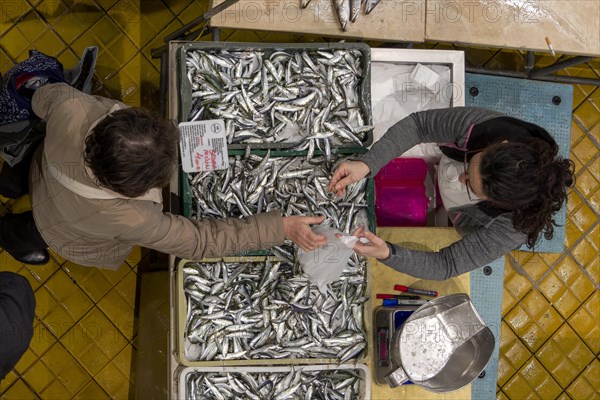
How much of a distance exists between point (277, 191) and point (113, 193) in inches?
41.9

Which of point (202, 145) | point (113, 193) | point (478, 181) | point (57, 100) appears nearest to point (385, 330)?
point (478, 181)

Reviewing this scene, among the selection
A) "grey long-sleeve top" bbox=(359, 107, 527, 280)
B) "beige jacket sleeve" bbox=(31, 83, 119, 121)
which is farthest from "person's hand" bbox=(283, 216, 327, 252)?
"beige jacket sleeve" bbox=(31, 83, 119, 121)

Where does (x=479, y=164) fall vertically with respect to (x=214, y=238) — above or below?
above

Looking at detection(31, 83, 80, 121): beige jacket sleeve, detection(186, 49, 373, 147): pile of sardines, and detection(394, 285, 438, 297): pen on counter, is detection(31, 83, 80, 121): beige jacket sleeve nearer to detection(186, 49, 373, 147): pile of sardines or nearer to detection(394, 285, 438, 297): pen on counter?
detection(186, 49, 373, 147): pile of sardines

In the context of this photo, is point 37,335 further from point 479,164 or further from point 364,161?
point 479,164

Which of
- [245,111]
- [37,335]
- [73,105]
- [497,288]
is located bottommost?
[37,335]

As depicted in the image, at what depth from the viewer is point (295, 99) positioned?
318cm

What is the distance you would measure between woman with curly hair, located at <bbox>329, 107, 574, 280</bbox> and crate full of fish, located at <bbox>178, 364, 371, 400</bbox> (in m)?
0.63

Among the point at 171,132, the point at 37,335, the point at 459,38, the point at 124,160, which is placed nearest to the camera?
the point at 124,160

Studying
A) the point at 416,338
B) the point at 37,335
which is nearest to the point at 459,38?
the point at 416,338

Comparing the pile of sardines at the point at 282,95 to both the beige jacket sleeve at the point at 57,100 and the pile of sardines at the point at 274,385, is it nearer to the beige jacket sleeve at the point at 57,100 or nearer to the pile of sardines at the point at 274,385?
the beige jacket sleeve at the point at 57,100

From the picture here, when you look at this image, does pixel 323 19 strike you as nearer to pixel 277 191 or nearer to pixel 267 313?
pixel 277 191

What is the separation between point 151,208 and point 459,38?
2.12 m

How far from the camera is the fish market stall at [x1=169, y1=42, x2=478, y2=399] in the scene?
3.00 m
